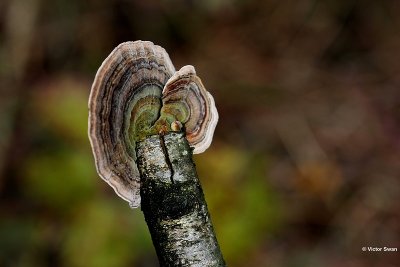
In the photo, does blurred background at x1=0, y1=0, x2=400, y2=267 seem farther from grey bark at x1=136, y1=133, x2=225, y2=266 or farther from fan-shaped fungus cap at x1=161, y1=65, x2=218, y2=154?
grey bark at x1=136, y1=133, x2=225, y2=266

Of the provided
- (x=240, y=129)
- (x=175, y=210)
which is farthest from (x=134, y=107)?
(x=240, y=129)

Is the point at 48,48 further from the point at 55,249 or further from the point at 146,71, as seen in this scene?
the point at 146,71

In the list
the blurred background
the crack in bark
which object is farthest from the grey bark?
the blurred background

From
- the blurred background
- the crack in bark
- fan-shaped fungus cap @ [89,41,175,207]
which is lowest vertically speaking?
the crack in bark

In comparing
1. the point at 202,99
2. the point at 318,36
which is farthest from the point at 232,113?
the point at 202,99

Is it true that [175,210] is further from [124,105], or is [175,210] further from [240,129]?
[240,129]
